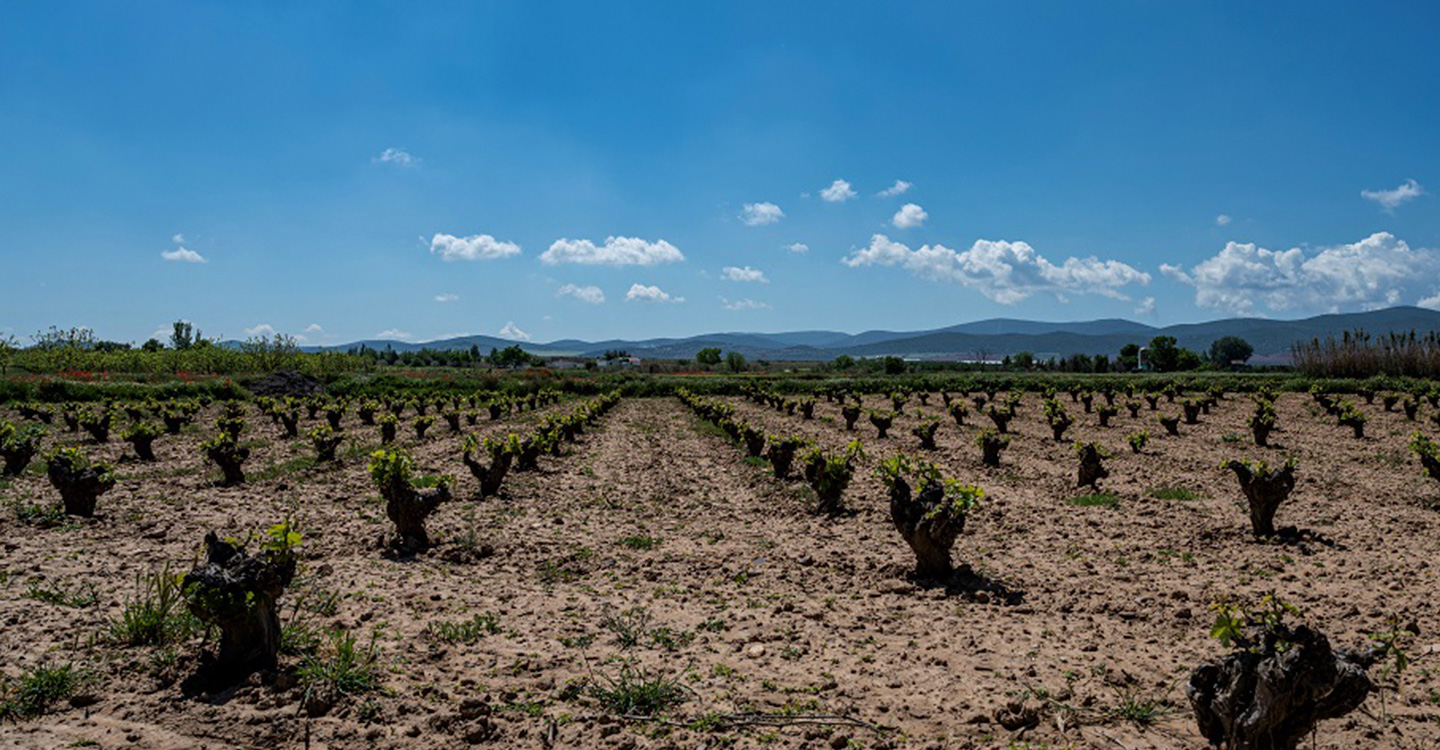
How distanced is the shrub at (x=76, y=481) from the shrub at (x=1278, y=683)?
15519mm

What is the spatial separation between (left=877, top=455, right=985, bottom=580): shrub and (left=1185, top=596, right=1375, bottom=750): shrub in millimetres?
4208

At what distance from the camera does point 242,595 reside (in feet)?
19.1

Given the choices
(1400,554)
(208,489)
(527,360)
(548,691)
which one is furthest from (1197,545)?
(527,360)

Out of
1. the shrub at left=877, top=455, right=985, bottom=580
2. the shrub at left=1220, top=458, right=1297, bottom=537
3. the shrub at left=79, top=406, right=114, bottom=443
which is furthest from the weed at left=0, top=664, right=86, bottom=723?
the shrub at left=79, top=406, right=114, bottom=443

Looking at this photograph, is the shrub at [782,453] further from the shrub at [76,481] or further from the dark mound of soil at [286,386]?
the dark mound of soil at [286,386]

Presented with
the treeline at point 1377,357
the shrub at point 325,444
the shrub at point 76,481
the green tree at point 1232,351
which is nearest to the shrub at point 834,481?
the shrub at point 76,481

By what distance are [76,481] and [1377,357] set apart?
8654 cm

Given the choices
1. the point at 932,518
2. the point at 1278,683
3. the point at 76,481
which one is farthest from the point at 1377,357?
the point at 76,481

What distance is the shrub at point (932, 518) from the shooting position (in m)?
9.02

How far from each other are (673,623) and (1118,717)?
4167 millimetres

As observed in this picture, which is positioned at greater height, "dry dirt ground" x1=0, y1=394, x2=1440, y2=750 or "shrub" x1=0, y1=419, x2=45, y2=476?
"shrub" x1=0, y1=419, x2=45, y2=476

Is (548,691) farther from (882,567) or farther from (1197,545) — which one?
(1197,545)

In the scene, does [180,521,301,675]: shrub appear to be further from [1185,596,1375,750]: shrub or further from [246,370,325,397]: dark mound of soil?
[246,370,325,397]: dark mound of soil

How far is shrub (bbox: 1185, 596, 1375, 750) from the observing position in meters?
4.18
